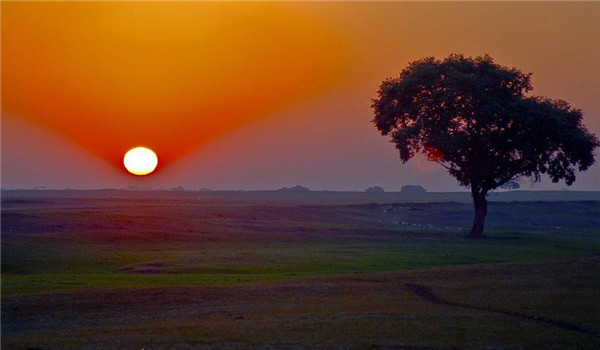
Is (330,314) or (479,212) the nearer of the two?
(330,314)

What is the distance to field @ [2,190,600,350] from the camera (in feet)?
80.5

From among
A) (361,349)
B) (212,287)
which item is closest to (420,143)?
(212,287)

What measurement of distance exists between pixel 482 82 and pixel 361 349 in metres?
57.0

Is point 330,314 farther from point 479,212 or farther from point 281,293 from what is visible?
point 479,212

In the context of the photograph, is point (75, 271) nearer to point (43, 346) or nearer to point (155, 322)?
point (155, 322)

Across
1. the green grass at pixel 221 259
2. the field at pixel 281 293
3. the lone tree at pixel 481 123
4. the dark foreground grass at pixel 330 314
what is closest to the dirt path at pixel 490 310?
the field at pixel 281 293

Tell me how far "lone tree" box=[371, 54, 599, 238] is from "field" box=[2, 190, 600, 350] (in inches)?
338

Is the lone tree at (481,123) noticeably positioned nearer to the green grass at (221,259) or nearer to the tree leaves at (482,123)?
the tree leaves at (482,123)

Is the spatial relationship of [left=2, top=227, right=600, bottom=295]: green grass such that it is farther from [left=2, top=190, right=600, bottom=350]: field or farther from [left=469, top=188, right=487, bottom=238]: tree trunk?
[left=469, top=188, right=487, bottom=238]: tree trunk

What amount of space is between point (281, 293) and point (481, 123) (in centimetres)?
4630

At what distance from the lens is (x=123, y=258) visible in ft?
184

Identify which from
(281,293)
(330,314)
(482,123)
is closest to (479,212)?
(482,123)

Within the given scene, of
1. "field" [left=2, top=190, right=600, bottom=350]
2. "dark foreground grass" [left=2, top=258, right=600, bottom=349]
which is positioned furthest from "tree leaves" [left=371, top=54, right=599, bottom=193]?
"dark foreground grass" [left=2, top=258, right=600, bottom=349]

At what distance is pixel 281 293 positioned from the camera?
3419 centimetres
